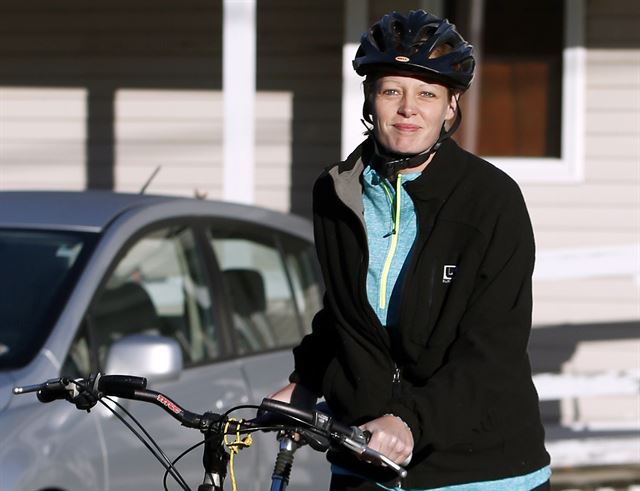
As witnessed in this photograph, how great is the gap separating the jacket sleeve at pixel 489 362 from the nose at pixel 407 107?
1.05ft

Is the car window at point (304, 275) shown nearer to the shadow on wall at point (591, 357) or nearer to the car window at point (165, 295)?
the car window at point (165, 295)

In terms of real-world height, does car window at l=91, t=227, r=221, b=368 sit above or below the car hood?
above

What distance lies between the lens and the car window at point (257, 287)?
5.73m

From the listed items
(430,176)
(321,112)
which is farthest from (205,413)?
(321,112)

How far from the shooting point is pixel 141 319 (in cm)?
536

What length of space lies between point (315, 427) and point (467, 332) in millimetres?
515

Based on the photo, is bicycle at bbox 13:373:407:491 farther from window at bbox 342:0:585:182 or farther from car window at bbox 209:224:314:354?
window at bbox 342:0:585:182

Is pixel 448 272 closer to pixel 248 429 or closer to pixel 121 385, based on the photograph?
pixel 248 429

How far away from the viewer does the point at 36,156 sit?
35.3 feet

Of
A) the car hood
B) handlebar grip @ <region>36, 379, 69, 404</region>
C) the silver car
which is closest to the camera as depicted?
handlebar grip @ <region>36, 379, 69, 404</region>

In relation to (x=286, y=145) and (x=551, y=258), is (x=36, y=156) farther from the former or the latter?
(x=551, y=258)

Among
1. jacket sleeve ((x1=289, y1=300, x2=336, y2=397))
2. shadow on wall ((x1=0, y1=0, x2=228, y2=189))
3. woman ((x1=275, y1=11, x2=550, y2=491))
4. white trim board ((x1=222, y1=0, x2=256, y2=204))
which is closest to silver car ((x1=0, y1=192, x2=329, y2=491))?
jacket sleeve ((x1=289, y1=300, x2=336, y2=397))

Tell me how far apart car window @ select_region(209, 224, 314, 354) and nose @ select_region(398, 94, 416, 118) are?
249 centimetres

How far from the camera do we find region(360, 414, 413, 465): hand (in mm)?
2773
